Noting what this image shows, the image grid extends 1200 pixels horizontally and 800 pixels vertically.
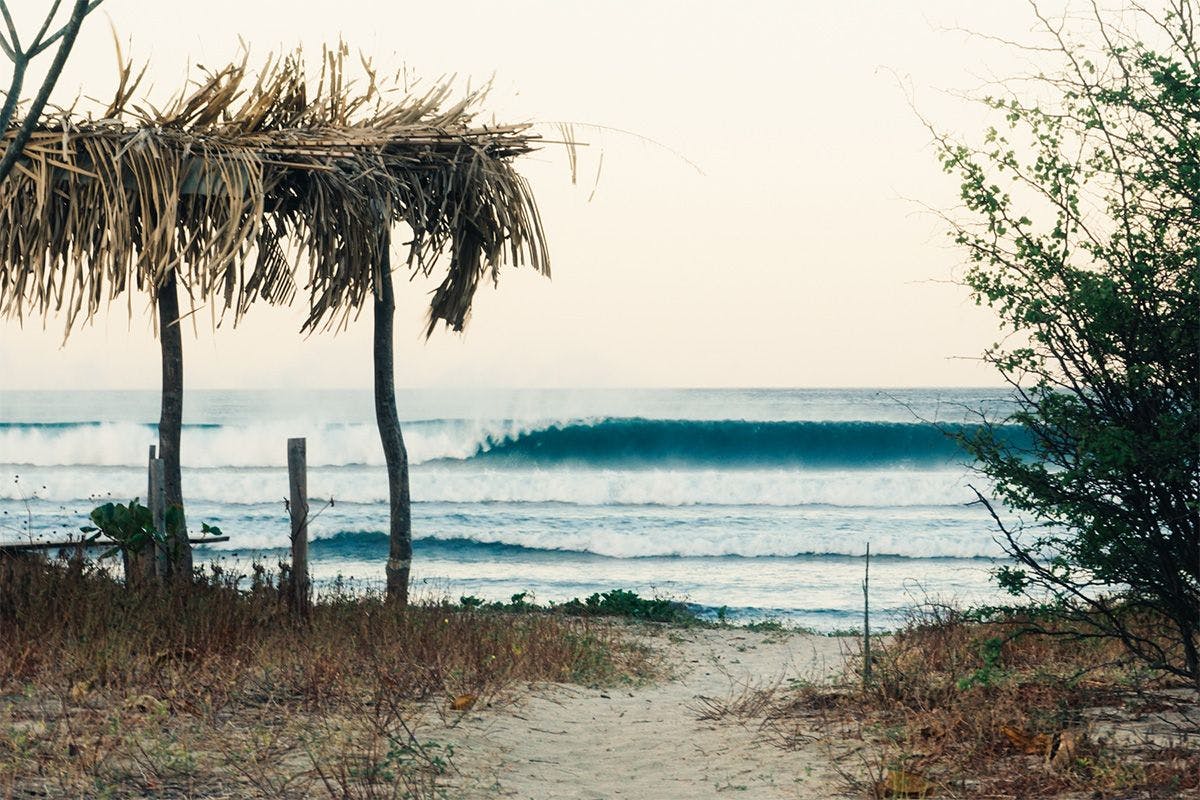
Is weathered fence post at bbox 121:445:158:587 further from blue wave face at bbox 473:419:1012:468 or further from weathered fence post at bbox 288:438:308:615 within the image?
blue wave face at bbox 473:419:1012:468

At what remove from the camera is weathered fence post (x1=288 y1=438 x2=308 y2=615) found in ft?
25.9

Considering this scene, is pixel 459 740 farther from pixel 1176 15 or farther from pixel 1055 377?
pixel 1176 15

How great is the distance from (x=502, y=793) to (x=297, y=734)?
3.67ft

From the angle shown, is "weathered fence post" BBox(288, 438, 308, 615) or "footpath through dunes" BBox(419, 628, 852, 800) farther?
"weathered fence post" BBox(288, 438, 308, 615)

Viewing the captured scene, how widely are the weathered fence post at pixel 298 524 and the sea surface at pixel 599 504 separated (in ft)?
3.58

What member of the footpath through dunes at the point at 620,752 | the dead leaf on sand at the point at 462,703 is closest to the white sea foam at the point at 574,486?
Result: the footpath through dunes at the point at 620,752

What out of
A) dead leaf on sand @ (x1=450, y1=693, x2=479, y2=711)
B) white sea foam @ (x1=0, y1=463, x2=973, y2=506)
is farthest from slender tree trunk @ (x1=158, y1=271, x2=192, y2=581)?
white sea foam @ (x1=0, y1=463, x2=973, y2=506)

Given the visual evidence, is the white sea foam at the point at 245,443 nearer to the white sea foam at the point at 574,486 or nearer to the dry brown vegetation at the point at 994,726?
the white sea foam at the point at 574,486

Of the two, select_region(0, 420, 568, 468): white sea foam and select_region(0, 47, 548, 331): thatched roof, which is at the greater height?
select_region(0, 47, 548, 331): thatched roof

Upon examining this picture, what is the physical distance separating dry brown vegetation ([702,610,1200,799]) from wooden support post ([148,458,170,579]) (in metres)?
4.12

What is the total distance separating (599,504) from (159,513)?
55.0ft

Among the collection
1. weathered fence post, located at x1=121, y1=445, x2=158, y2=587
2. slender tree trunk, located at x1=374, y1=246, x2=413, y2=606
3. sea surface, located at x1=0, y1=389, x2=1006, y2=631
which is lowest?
sea surface, located at x1=0, y1=389, x2=1006, y2=631

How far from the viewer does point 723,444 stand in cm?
3131

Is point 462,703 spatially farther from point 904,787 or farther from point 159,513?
point 159,513
